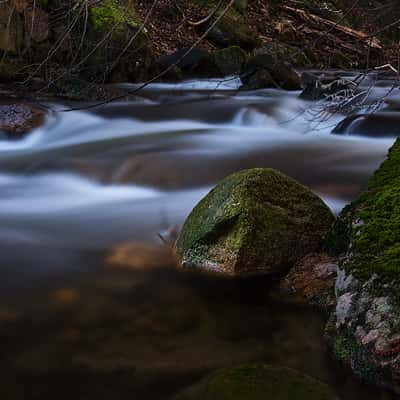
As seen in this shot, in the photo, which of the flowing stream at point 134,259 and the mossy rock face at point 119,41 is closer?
the flowing stream at point 134,259

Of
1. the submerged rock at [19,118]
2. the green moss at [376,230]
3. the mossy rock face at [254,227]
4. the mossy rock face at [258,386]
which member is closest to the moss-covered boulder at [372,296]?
the green moss at [376,230]

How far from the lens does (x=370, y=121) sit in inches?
234

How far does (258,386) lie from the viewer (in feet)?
6.44

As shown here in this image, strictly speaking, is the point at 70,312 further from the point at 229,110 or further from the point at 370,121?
the point at 229,110

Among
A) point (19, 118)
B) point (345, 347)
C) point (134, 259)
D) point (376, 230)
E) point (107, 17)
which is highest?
point (376, 230)

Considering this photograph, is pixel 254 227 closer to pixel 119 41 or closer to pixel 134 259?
pixel 134 259

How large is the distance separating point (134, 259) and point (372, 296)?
1566mm

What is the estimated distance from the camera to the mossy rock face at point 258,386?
1.90m

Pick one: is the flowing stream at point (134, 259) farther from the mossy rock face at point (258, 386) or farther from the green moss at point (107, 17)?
the green moss at point (107, 17)

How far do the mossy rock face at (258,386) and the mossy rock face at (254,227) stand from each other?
0.96 metres

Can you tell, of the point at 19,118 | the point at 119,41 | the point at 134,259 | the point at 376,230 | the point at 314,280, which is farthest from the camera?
the point at 119,41

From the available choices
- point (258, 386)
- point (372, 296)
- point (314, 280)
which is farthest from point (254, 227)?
point (258, 386)

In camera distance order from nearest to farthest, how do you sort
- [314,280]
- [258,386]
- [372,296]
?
[258,386], [372,296], [314,280]

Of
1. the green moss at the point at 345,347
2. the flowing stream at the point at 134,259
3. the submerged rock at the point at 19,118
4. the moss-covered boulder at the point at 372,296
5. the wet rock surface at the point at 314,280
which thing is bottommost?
the submerged rock at the point at 19,118
